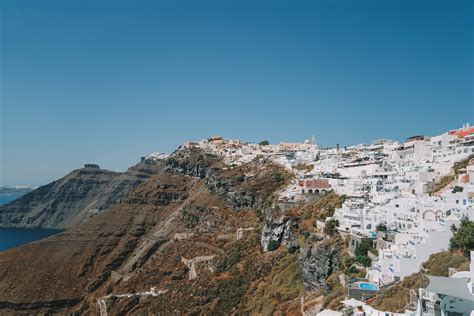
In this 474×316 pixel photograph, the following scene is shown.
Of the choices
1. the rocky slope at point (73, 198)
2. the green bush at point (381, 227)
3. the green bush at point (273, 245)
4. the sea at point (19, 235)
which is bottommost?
the sea at point (19, 235)

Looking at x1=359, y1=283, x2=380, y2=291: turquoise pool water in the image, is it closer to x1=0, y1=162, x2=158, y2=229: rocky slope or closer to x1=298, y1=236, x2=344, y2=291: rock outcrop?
x1=298, y1=236, x2=344, y2=291: rock outcrop

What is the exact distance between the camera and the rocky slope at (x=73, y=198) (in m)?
172

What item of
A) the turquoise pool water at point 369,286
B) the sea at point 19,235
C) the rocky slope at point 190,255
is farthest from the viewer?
the sea at point 19,235

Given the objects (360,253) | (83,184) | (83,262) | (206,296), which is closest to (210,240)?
(206,296)

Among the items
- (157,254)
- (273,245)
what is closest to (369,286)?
(273,245)

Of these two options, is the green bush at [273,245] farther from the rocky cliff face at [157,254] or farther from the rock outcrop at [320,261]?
the rock outcrop at [320,261]

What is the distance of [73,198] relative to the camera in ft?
601

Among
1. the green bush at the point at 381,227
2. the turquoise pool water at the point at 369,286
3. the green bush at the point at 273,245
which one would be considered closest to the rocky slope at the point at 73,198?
the green bush at the point at 273,245

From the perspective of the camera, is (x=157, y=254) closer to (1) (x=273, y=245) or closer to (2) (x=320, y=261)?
(1) (x=273, y=245)

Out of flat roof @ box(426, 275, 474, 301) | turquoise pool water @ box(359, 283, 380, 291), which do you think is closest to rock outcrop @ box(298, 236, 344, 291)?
turquoise pool water @ box(359, 283, 380, 291)

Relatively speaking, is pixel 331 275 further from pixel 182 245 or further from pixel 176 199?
pixel 176 199

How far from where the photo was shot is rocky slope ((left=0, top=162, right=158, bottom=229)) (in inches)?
6762

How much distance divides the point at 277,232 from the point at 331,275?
1539 cm

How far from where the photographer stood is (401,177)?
41.8m
